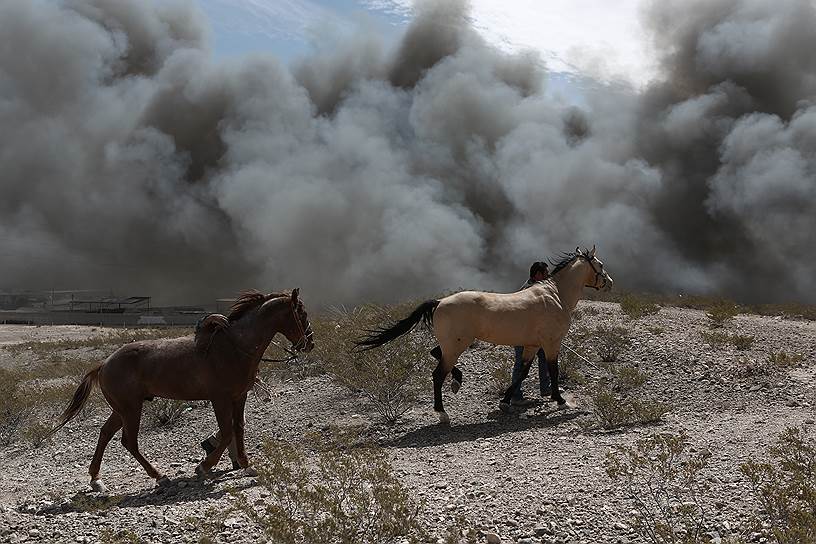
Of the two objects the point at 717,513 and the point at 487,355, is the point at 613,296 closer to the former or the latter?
the point at 487,355

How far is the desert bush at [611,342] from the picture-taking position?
33.4 feet

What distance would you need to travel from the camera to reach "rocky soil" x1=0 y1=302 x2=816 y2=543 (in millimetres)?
4746

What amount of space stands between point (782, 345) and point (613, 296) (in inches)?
311

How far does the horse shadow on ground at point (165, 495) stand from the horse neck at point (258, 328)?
3.77 feet

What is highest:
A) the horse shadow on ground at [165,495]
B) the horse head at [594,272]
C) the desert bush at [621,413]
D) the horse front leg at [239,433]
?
the horse head at [594,272]

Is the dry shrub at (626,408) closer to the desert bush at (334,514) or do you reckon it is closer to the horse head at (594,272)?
the horse head at (594,272)

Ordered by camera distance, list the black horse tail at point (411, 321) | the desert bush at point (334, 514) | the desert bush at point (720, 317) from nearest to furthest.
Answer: the desert bush at point (334, 514) → the black horse tail at point (411, 321) → the desert bush at point (720, 317)

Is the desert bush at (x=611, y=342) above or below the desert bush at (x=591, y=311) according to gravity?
below

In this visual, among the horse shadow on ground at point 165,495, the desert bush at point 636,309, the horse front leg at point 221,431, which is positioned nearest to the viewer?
the horse shadow on ground at point 165,495

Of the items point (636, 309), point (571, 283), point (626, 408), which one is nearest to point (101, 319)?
point (636, 309)

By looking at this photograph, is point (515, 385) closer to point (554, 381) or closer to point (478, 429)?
point (554, 381)

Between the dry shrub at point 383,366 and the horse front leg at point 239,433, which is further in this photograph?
the dry shrub at point 383,366

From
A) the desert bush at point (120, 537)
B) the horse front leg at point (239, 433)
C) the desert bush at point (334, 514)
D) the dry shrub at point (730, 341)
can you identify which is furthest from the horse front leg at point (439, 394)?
the dry shrub at point (730, 341)

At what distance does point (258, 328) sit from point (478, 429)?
2.68 meters
